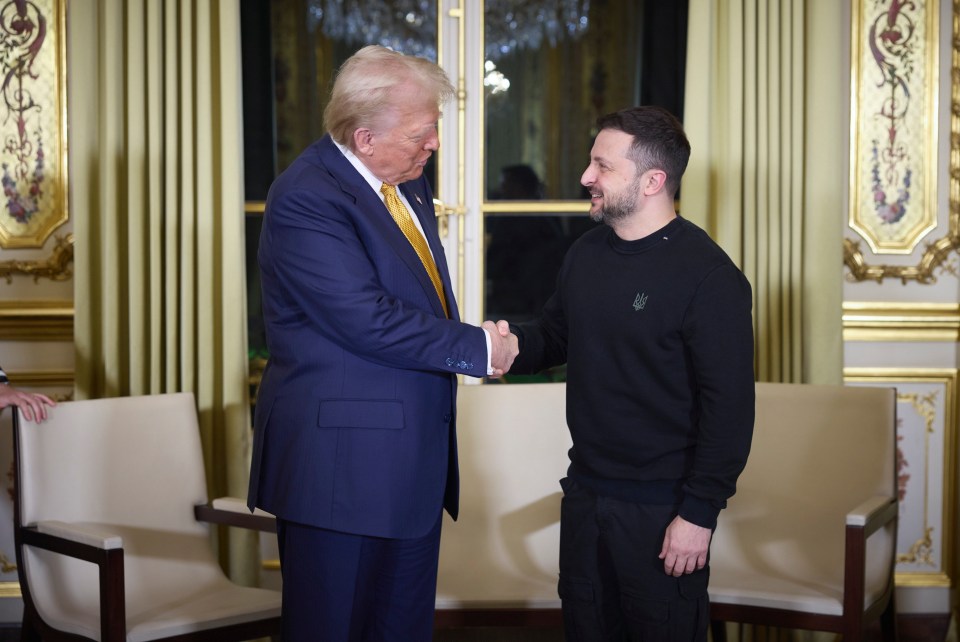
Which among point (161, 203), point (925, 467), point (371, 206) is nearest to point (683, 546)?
point (371, 206)

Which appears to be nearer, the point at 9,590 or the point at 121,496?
the point at 121,496

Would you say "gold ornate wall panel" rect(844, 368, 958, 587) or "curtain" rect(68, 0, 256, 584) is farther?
"gold ornate wall panel" rect(844, 368, 958, 587)

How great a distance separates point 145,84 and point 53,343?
92 cm

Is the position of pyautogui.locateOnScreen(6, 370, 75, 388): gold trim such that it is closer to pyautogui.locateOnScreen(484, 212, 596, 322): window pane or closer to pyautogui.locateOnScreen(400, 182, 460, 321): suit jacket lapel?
pyautogui.locateOnScreen(484, 212, 596, 322): window pane

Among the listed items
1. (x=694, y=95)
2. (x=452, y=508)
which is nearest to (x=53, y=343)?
(x=452, y=508)

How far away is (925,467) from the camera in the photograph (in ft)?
11.2

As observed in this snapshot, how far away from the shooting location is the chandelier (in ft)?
11.2

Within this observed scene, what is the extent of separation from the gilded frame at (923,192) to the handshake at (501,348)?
168cm

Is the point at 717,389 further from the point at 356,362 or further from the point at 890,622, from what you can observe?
the point at 890,622

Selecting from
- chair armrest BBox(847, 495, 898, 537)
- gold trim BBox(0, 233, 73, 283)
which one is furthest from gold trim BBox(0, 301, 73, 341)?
chair armrest BBox(847, 495, 898, 537)

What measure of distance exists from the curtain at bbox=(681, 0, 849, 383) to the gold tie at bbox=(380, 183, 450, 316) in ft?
4.29

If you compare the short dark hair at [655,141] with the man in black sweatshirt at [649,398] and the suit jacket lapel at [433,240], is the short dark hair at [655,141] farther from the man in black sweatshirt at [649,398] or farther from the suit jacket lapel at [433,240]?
the suit jacket lapel at [433,240]

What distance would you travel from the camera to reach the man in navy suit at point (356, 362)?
1.90m

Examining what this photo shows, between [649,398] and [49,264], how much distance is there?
7.52 feet
